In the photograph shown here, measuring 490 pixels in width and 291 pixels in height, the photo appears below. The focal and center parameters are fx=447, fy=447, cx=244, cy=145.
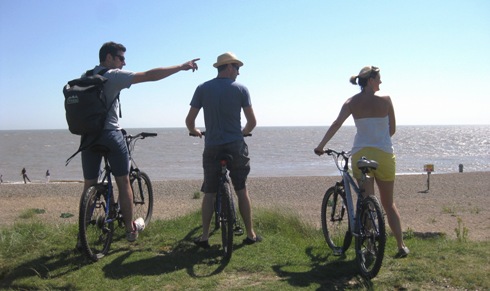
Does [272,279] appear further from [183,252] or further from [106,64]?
[106,64]

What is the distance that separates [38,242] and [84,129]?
1.53 metres

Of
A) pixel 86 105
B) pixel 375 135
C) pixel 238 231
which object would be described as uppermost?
pixel 86 105

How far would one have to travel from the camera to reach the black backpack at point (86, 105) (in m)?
3.84

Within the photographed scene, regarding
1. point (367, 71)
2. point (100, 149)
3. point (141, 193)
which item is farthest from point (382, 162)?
point (141, 193)

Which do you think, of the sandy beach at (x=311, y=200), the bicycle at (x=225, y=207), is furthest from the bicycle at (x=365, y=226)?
the sandy beach at (x=311, y=200)

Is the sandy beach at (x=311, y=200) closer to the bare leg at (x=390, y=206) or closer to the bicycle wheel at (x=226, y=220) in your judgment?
the bare leg at (x=390, y=206)

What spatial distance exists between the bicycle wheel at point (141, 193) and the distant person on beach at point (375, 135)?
8.47ft

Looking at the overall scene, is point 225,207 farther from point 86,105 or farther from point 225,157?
point 86,105

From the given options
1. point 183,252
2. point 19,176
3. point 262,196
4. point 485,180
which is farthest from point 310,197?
point 19,176

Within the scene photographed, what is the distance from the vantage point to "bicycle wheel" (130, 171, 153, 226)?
A: 5.39 metres

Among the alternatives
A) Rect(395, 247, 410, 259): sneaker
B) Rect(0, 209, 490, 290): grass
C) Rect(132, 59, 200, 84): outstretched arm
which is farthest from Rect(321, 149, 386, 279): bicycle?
Rect(132, 59, 200, 84): outstretched arm

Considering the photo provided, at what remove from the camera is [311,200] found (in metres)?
19.5

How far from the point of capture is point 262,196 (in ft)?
69.7

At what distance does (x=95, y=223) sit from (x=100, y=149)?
719mm
